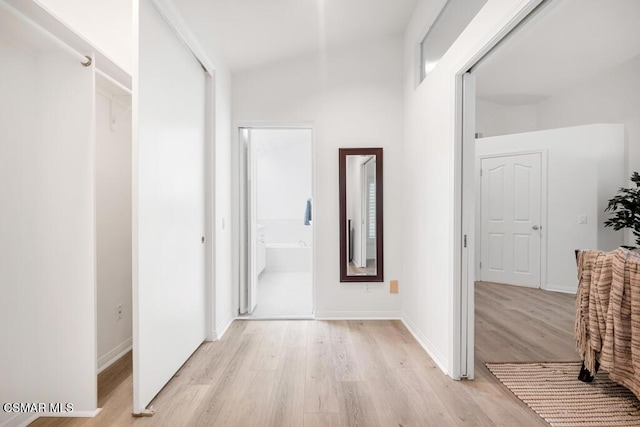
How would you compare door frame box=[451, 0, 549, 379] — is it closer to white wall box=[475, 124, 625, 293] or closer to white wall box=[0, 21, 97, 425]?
white wall box=[0, 21, 97, 425]

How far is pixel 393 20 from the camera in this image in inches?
122

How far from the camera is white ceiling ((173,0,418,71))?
98.9 inches

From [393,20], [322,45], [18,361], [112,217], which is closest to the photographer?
[18,361]

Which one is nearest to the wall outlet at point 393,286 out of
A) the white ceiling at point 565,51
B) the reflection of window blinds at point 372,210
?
the reflection of window blinds at point 372,210

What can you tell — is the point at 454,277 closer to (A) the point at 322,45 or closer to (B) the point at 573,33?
(A) the point at 322,45

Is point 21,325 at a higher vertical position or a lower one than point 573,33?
lower

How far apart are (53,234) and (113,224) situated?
0.68 meters

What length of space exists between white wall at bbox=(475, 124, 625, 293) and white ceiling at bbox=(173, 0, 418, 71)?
3.03 meters

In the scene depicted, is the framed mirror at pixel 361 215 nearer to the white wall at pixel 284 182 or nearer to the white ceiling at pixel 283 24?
the white ceiling at pixel 283 24

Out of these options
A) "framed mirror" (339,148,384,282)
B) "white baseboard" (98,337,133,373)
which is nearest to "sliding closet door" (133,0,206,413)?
"white baseboard" (98,337,133,373)

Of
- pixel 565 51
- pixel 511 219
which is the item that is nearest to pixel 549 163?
pixel 511 219

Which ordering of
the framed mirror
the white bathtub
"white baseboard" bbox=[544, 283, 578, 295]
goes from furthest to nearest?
the white bathtub → "white baseboard" bbox=[544, 283, 578, 295] → the framed mirror

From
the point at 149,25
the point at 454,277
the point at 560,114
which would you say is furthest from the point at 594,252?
the point at 560,114

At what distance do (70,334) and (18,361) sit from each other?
0.78 feet
